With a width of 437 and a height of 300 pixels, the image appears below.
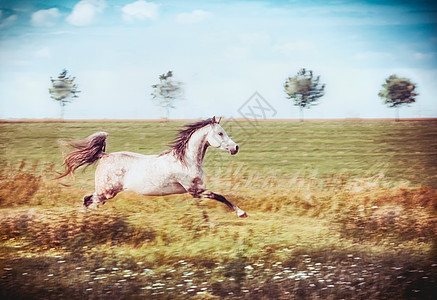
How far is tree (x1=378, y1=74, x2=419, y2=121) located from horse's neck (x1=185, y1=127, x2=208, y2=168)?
15.5ft

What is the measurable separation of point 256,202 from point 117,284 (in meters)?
2.61

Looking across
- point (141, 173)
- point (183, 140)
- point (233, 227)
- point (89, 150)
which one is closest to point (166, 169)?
point (141, 173)

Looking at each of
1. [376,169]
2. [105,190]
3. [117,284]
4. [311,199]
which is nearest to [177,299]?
[117,284]

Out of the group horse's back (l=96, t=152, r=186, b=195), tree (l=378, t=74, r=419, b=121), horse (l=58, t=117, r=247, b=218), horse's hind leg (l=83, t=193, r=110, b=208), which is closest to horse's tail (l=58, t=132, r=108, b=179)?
horse (l=58, t=117, r=247, b=218)

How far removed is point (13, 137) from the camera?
8414 millimetres

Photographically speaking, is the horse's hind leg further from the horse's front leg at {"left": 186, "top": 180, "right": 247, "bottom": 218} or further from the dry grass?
the horse's front leg at {"left": 186, "top": 180, "right": 247, "bottom": 218}

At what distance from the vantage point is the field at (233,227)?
5539mm

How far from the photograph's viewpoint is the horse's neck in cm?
628

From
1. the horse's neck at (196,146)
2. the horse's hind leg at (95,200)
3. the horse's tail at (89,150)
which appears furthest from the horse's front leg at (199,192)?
the horse's tail at (89,150)

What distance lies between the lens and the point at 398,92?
1035 centimetres

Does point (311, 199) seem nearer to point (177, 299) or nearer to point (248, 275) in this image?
point (248, 275)

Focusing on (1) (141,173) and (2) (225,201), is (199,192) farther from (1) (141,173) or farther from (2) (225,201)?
(1) (141,173)

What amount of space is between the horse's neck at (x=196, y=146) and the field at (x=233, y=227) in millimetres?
815

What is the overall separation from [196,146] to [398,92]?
6208 millimetres
